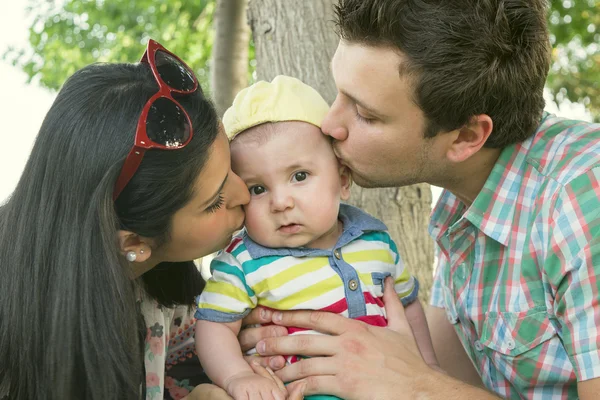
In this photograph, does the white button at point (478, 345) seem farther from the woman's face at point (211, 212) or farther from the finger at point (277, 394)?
the woman's face at point (211, 212)

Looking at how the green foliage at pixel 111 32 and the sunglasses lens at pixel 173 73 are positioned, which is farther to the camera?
the green foliage at pixel 111 32

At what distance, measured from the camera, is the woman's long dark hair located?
2.14m

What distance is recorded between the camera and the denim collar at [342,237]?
2.56 m

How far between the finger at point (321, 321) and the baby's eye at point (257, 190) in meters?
0.44

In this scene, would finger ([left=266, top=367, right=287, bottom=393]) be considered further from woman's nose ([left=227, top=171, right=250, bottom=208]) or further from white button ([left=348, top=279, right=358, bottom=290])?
woman's nose ([left=227, top=171, right=250, bottom=208])

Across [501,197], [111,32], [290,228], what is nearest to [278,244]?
[290,228]

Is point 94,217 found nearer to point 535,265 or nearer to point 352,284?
point 352,284

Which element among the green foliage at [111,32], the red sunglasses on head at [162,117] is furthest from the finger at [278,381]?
the green foliage at [111,32]

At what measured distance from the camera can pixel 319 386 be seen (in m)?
2.48

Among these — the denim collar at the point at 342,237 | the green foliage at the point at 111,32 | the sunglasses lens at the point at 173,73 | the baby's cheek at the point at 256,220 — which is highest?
the green foliage at the point at 111,32

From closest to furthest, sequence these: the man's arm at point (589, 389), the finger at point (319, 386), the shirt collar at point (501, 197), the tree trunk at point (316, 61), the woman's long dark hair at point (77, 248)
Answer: the woman's long dark hair at point (77, 248) < the man's arm at point (589, 389) < the finger at point (319, 386) < the shirt collar at point (501, 197) < the tree trunk at point (316, 61)

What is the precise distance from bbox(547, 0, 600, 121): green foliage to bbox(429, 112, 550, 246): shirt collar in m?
6.17

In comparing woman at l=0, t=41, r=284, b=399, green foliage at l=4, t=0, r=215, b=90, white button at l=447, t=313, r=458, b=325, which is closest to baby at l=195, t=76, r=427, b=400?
woman at l=0, t=41, r=284, b=399

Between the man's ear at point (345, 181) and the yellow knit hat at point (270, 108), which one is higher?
the yellow knit hat at point (270, 108)
